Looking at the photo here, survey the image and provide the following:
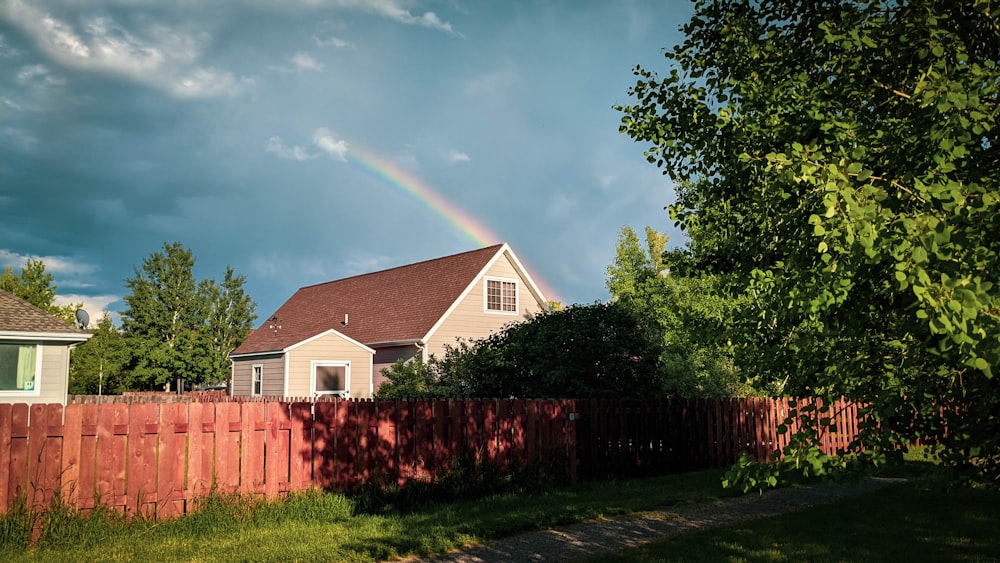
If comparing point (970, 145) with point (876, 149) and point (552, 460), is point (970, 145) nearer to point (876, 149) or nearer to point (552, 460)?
point (876, 149)

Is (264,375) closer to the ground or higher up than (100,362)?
closer to the ground

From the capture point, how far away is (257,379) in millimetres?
31422

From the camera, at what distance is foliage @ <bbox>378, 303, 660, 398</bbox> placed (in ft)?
53.7

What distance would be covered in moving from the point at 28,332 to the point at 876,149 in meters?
22.8

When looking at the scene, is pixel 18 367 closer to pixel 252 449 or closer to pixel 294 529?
pixel 252 449

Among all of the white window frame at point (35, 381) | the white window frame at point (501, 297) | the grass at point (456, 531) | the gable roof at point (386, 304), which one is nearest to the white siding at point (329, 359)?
the gable roof at point (386, 304)

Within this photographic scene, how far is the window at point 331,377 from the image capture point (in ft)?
95.1

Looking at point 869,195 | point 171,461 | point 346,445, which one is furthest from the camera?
point 346,445

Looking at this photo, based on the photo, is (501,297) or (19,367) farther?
(501,297)

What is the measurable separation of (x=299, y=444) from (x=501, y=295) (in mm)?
21209

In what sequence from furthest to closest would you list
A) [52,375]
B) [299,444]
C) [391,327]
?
[391,327]
[52,375]
[299,444]

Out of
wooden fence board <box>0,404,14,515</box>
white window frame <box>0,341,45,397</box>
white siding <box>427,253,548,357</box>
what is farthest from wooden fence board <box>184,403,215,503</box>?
white siding <box>427,253,548,357</box>

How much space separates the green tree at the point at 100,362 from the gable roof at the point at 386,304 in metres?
10.6

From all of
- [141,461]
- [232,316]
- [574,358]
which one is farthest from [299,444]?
[232,316]
